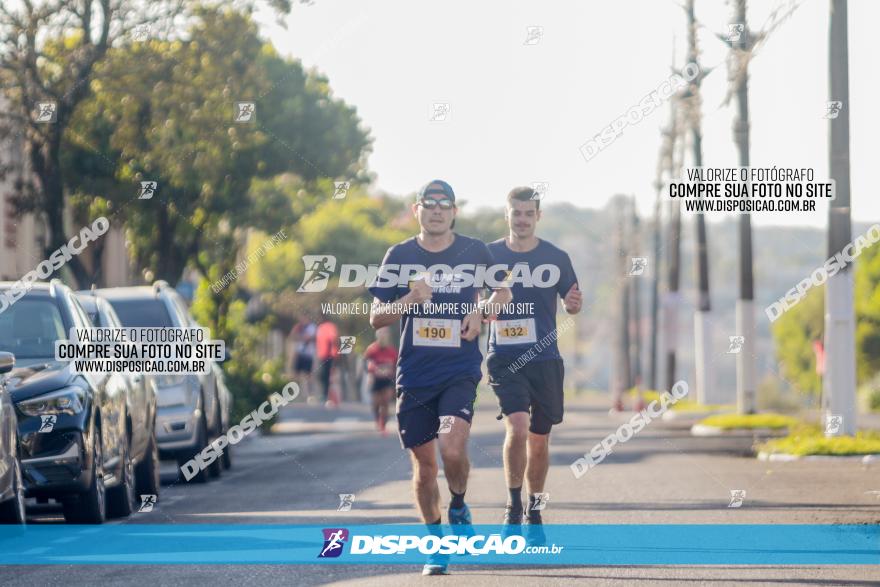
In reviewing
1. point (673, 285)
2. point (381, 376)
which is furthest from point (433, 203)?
point (673, 285)

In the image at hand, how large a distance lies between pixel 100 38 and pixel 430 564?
15371 mm

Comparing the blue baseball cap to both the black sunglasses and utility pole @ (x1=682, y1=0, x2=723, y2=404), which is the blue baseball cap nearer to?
the black sunglasses

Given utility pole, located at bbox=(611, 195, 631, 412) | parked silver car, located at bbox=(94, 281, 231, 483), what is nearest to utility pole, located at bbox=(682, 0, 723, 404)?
parked silver car, located at bbox=(94, 281, 231, 483)

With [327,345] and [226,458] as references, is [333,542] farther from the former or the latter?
[327,345]

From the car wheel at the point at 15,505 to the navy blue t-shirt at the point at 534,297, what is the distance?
3345 mm

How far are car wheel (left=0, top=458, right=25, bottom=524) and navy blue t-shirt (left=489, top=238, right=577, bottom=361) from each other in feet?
11.0

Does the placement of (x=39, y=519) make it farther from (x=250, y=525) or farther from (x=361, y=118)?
(x=361, y=118)

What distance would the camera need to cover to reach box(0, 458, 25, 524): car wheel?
12.3 metres

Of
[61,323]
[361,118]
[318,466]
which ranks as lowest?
[318,466]

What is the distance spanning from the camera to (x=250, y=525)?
1347 centimetres

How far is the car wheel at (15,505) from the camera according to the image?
12305 millimetres

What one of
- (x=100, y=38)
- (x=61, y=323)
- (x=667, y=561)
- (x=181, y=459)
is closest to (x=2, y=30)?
(x=100, y=38)

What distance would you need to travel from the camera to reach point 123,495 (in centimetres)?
1457

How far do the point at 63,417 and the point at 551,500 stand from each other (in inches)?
156
